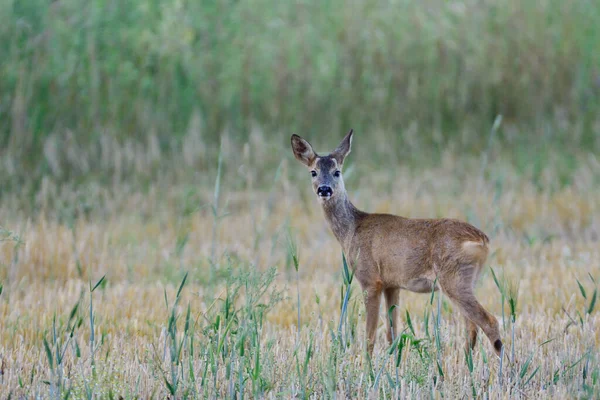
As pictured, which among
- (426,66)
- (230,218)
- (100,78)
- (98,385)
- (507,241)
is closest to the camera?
(98,385)

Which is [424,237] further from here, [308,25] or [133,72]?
[308,25]

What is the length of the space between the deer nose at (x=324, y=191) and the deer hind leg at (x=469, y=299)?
1.14 meters

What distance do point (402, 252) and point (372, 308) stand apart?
45 centimetres

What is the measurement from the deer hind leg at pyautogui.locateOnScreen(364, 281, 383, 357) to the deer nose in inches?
29.9

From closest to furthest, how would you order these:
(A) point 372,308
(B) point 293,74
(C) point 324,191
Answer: (A) point 372,308, (C) point 324,191, (B) point 293,74

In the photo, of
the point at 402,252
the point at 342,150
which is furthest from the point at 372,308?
the point at 342,150

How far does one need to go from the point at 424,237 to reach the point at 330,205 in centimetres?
105

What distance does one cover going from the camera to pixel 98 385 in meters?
5.24

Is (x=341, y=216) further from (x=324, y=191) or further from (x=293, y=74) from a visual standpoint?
(x=293, y=74)

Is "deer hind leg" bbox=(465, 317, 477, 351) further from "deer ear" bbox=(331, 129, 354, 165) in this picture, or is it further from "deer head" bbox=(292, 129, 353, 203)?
"deer ear" bbox=(331, 129, 354, 165)

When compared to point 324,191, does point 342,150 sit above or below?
above

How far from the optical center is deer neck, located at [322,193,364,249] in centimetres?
701

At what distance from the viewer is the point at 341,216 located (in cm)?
705

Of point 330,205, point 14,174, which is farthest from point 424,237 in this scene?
point 14,174
